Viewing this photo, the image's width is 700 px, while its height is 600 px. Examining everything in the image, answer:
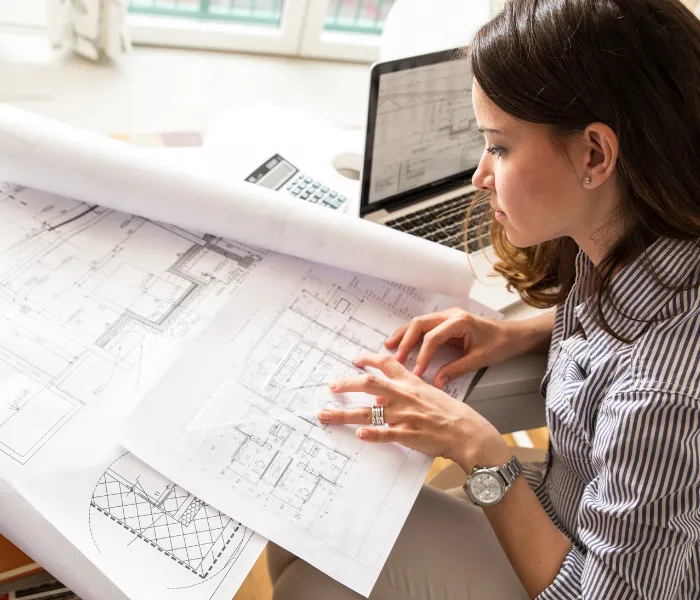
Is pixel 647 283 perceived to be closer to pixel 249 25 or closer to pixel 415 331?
pixel 415 331

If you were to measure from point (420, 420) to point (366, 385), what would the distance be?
0.07 metres

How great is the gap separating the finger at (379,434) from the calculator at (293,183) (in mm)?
420

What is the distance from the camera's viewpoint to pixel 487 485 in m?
0.80

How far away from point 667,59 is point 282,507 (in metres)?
0.54

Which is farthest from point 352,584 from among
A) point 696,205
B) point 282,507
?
point 696,205

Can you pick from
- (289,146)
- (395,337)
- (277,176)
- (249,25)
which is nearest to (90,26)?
(249,25)

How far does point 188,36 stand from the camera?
1674 mm

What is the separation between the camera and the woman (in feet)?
2.11

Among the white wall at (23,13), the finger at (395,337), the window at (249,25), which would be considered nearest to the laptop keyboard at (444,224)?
the finger at (395,337)

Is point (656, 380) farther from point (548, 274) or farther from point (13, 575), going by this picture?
point (13, 575)

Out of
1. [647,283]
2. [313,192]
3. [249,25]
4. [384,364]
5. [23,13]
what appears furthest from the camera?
[249,25]

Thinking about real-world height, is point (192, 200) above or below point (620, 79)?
below

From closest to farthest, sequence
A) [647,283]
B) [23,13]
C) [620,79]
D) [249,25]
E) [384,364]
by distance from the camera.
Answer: [620,79]
[647,283]
[384,364]
[23,13]
[249,25]

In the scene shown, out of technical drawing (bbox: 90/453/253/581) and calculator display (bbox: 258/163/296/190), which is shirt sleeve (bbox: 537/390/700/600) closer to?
technical drawing (bbox: 90/453/253/581)
